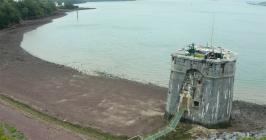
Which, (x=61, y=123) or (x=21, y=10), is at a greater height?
(x=21, y=10)

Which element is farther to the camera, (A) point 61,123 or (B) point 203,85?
(A) point 61,123

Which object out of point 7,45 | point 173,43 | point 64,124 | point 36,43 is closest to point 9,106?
point 64,124

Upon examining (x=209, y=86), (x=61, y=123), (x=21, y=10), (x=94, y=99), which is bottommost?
(x=61, y=123)

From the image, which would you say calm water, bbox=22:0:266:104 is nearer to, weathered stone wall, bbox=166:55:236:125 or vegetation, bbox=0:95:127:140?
weathered stone wall, bbox=166:55:236:125

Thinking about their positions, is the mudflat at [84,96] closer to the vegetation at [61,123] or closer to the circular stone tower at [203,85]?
the vegetation at [61,123]

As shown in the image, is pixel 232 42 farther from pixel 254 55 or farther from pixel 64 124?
pixel 64 124

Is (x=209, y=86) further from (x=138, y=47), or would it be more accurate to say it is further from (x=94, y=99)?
(x=138, y=47)

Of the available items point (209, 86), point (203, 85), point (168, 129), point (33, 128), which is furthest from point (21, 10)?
point (168, 129)
